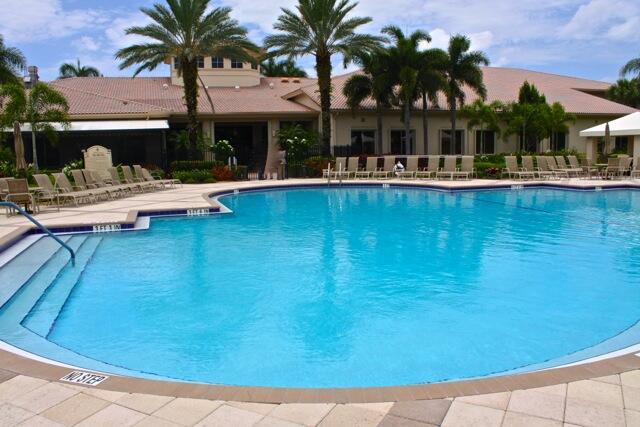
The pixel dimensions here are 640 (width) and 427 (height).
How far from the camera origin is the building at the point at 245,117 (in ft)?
92.2

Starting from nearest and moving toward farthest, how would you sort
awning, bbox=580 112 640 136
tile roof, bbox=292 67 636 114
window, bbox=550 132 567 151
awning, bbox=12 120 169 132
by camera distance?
awning, bbox=580 112 640 136 < awning, bbox=12 120 169 132 < tile roof, bbox=292 67 636 114 < window, bbox=550 132 567 151

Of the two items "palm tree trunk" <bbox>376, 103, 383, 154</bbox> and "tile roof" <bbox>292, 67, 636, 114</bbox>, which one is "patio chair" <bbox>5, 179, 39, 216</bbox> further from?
"palm tree trunk" <bbox>376, 103, 383, 154</bbox>

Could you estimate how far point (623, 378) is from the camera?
3.88 metres

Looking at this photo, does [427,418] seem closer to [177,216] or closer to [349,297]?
[349,297]

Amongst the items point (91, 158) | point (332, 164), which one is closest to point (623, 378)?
point (91, 158)

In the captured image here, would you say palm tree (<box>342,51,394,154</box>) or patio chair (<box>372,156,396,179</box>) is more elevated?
palm tree (<box>342,51,394,154</box>)

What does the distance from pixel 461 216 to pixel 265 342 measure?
9.91 m

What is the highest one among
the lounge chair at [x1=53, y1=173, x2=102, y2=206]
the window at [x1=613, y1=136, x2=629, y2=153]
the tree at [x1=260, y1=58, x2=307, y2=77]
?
the tree at [x1=260, y1=58, x2=307, y2=77]

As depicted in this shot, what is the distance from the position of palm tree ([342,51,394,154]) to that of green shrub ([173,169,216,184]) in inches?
350

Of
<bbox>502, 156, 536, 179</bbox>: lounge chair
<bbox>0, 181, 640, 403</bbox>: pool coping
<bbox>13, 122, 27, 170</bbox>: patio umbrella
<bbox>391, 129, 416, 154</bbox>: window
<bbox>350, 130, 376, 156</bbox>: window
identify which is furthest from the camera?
<bbox>391, 129, 416, 154</bbox>: window

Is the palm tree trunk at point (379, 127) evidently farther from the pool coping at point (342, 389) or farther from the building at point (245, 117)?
the pool coping at point (342, 389)

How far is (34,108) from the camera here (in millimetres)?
22922

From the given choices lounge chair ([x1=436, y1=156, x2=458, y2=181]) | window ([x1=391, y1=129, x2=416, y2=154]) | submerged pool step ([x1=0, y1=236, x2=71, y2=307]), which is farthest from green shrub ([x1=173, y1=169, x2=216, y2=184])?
submerged pool step ([x1=0, y1=236, x2=71, y2=307])

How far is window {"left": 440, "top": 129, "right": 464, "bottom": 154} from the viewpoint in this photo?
33656 millimetres
